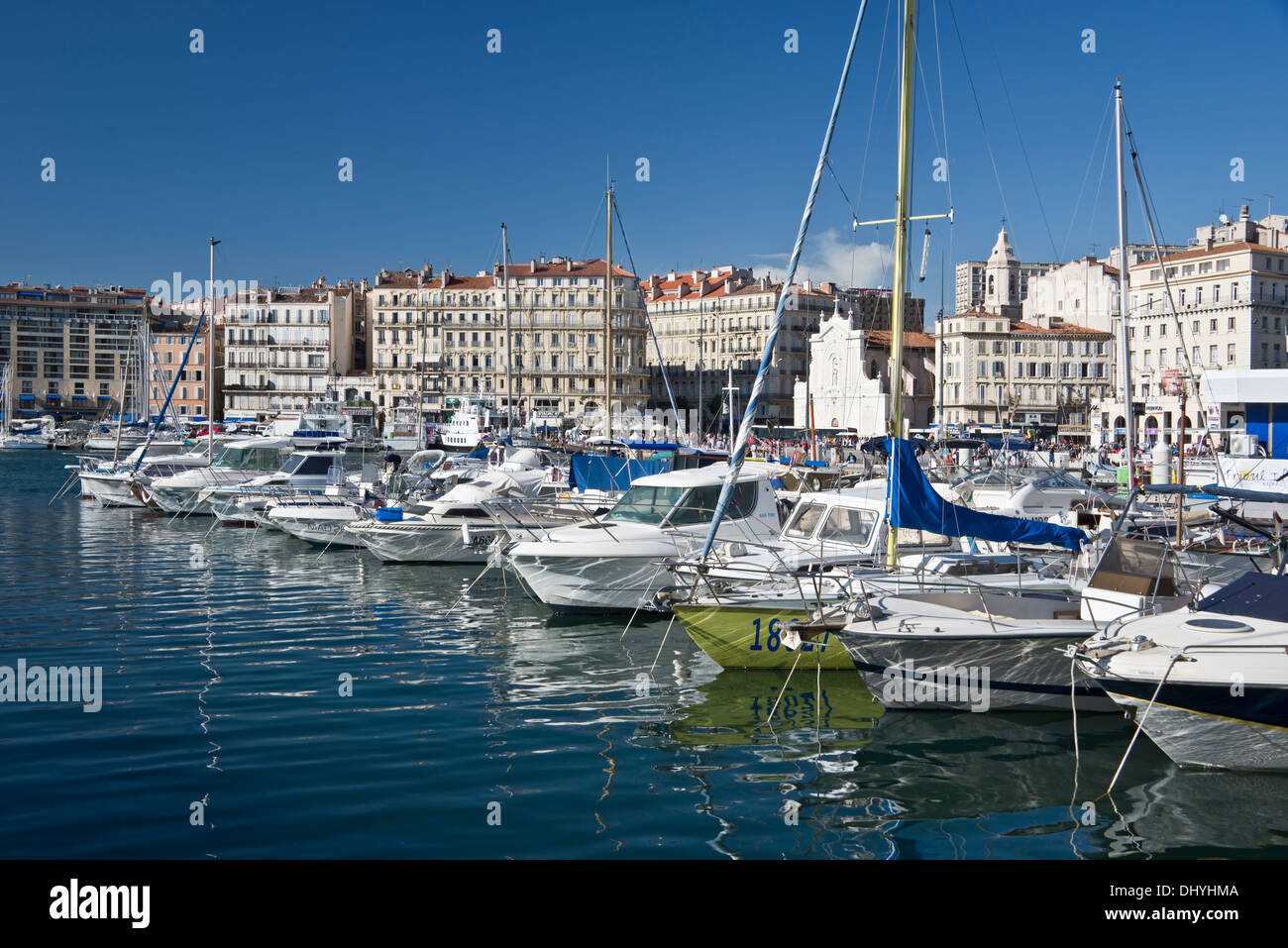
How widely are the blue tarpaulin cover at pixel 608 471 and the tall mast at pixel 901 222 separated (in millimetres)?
11335

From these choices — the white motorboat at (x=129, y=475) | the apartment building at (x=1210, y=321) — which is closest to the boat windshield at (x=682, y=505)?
the white motorboat at (x=129, y=475)

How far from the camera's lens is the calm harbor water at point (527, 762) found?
8.96 meters

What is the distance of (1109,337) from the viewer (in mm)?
89562

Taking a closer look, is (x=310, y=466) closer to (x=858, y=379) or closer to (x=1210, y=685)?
(x=1210, y=685)

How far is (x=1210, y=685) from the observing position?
1007 centimetres

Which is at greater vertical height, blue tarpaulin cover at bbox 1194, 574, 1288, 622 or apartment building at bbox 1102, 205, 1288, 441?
apartment building at bbox 1102, 205, 1288, 441

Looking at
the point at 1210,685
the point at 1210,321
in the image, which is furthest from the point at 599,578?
the point at 1210,321

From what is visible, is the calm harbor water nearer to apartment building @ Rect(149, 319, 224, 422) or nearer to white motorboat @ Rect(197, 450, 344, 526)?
white motorboat @ Rect(197, 450, 344, 526)

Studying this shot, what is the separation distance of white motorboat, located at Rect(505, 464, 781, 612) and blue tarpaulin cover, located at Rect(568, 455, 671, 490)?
24.3 ft

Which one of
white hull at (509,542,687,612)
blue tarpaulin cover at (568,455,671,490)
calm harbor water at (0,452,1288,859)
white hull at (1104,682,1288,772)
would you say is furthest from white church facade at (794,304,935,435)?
white hull at (1104,682,1288,772)

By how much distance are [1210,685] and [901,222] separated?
8399 mm

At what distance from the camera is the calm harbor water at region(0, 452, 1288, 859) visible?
8961 millimetres

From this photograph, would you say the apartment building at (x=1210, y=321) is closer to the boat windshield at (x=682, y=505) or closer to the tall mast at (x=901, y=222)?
the boat windshield at (x=682, y=505)

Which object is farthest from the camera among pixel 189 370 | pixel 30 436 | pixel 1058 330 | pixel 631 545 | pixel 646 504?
pixel 189 370
